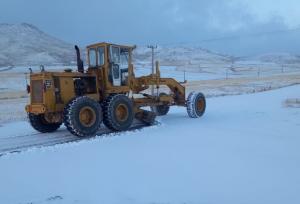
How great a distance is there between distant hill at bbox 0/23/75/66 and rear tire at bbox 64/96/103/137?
9324 cm

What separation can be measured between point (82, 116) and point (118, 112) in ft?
5.66

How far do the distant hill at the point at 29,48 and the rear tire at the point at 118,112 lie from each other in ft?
303

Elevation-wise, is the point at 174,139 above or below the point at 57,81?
below

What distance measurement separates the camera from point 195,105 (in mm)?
18281

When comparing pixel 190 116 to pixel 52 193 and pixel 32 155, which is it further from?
pixel 52 193

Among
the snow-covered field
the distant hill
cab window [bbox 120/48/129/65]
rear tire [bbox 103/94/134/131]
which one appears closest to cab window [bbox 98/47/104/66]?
cab window [bbox 120/48/129/65]

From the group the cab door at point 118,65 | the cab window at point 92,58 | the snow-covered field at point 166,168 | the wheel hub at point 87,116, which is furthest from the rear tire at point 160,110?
the wheel hub at point 87,116

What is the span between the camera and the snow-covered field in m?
7.34

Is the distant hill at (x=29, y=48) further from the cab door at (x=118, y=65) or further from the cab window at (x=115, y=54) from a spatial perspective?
the cab window at (x=115, y=54)

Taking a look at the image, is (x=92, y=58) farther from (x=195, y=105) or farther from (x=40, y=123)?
(x=195, y=105)

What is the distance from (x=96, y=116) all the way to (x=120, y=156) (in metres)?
3.80

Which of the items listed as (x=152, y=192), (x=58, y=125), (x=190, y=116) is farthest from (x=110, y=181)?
(x=190, y=116)

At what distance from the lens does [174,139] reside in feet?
41.1

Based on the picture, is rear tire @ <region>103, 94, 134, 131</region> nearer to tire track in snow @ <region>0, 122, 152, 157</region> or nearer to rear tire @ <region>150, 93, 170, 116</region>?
tire track in snow @ <region>0, 122, 152, 157</region>
